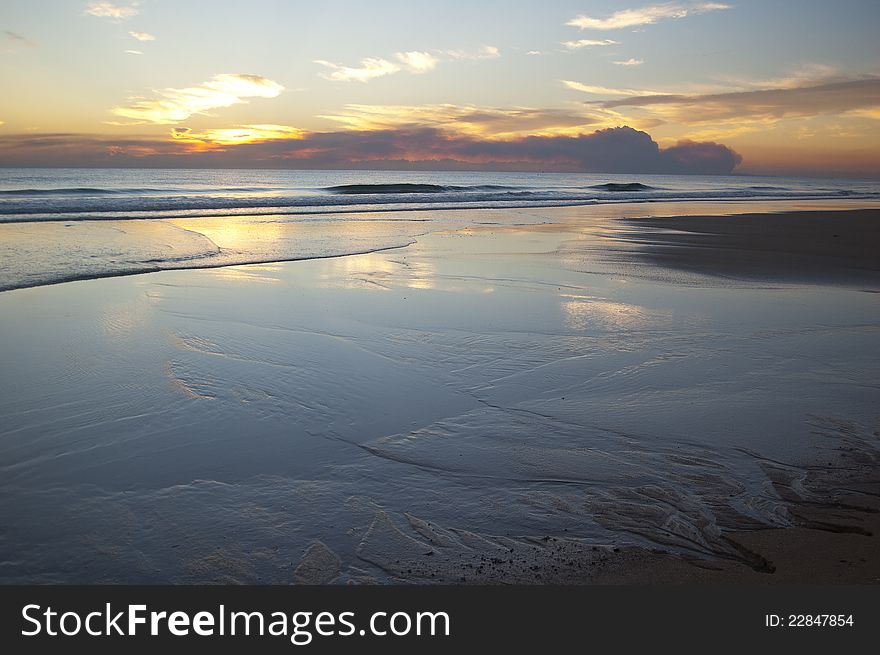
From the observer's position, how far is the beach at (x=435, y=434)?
9.77 feet

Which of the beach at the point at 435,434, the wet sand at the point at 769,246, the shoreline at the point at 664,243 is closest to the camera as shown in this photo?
the beach at the point at 435,434

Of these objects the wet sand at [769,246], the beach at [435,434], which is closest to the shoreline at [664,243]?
the wet sand at [769,246]

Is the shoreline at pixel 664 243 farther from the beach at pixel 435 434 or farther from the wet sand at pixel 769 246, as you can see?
the beach at pixel 435 434

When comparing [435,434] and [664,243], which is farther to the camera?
[664,243]

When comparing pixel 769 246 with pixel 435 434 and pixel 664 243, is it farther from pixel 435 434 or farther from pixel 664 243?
pixel 435 434

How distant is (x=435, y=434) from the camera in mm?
4336

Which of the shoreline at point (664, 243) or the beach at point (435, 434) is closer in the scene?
the beach at point (435, 434)

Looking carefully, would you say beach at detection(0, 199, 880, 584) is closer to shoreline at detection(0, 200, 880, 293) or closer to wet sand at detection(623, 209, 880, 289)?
shoreline at detection(0, 200, 880, 293)

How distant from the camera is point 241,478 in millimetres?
3711

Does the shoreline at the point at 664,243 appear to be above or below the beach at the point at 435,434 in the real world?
above

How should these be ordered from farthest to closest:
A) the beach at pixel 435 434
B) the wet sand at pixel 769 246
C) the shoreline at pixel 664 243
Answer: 1. the wet sand at pixel 769 246
2. the shoreline at pixel 664 243
3. the beach at pixel 435 434

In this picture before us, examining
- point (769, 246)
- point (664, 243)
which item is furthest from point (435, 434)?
point (769, 246)

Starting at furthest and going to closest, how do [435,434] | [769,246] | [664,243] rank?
[664,243] → [769,246] → [435,434]

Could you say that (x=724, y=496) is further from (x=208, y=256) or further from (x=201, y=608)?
(x=208, y=256)
